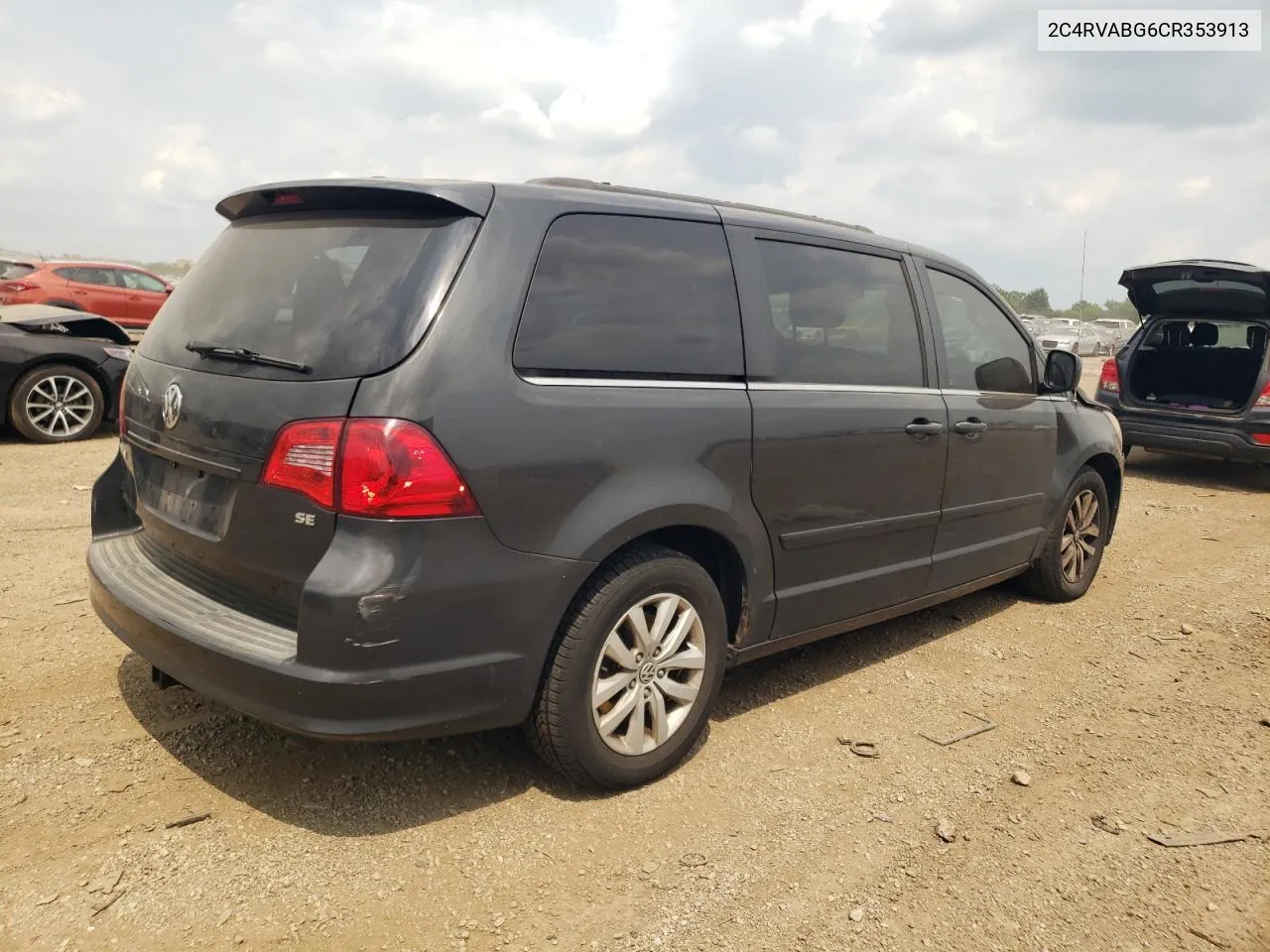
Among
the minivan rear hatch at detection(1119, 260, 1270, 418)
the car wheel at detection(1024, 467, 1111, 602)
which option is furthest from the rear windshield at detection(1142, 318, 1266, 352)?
the car wheel at detection(1024, 467, 1111, 602)

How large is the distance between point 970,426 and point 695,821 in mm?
2185

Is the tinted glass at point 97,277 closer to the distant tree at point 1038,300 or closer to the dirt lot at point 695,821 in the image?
the dirt lot at point 695,821

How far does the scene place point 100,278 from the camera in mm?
15383

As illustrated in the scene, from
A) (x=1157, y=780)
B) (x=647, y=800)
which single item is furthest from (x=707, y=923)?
(x=1157, y=780)

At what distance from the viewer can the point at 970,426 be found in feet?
13.7

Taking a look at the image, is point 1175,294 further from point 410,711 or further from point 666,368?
point 410,711

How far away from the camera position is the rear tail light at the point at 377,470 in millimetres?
2424

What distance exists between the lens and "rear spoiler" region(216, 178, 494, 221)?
270 cm

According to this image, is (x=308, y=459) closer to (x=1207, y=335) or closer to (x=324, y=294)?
(x=324, y=294)

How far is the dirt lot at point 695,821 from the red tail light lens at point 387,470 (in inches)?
38.6

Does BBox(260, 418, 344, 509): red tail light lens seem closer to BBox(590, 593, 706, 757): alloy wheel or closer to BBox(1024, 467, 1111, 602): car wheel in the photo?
BBox(590, 593, 706, 757): alloy wheel

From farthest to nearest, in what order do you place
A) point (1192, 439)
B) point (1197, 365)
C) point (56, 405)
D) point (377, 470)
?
point (1197, 365) < point (1192, 439) < point (56, 405) < point (377, 470)

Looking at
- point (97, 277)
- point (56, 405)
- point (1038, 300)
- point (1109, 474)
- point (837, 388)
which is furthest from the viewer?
point (1038, 300)

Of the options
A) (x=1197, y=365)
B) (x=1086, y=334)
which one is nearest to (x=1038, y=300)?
(x=1086, y=334)
